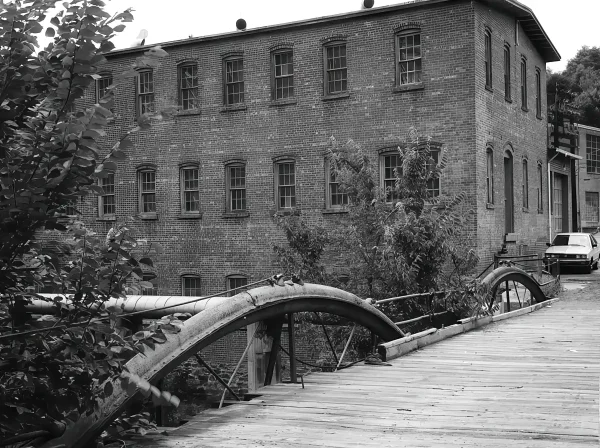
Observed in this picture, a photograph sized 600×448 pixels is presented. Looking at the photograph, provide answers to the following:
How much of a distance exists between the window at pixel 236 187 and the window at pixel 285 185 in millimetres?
1319

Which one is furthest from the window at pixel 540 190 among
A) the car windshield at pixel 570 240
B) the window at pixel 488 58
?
the window at pixel 488 58

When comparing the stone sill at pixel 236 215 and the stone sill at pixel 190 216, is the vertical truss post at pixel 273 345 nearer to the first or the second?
the stone sill at pixel 236 215

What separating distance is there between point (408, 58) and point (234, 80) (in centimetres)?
638

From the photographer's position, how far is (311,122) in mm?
27297

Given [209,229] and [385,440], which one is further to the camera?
[209,229]

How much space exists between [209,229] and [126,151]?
2542cm

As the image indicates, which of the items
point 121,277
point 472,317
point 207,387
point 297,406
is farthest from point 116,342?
point 207,387

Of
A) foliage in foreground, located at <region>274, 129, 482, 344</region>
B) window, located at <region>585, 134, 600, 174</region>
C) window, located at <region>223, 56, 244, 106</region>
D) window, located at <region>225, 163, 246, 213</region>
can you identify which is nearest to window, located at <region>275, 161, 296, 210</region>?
window, located at <region>225, 163, 246, 213</region>

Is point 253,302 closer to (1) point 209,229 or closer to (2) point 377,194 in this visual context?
(2) point 377,194

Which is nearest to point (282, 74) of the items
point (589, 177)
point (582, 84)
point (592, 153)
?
point (589, 177)

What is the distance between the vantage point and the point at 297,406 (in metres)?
6.86

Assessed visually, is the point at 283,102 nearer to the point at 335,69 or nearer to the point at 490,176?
the point at 335,69

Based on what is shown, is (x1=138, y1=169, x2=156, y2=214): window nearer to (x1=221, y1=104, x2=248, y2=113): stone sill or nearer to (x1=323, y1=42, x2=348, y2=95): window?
(x1=221, y1=104, x2=248, y2=113): stone sill

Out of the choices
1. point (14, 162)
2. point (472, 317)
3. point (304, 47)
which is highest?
point (304, 47)
